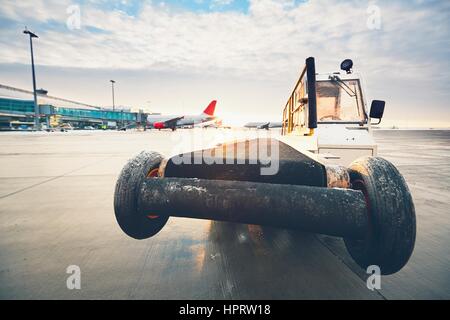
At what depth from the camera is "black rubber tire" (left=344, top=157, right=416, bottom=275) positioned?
4.91 ft

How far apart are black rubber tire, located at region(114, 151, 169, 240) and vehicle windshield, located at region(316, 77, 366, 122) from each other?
3.24 m

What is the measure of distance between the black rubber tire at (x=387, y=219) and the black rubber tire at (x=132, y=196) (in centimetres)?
178

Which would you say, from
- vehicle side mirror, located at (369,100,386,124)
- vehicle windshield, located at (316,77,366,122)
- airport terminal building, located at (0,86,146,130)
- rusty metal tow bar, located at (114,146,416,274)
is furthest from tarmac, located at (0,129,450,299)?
airport terminal building, located at (0,86,146,130)

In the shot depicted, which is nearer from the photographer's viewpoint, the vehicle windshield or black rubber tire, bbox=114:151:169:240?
black rubber tire, bbox=114:151:169:240

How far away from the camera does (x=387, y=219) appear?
4.92 feet

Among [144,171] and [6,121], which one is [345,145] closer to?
[144,171]

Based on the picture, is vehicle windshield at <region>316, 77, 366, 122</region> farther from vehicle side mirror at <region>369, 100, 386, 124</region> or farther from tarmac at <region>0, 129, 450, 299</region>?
tarmac at <region>0, 129, 450, 299</region>

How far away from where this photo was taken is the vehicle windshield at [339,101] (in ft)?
13.5

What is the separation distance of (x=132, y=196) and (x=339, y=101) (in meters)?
4.04

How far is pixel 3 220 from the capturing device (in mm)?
3227

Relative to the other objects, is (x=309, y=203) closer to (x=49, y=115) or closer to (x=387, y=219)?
(x=387, y=219)

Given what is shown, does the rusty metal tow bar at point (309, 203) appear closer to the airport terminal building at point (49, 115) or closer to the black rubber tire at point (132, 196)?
the black rubber tire at point (132, 196)
